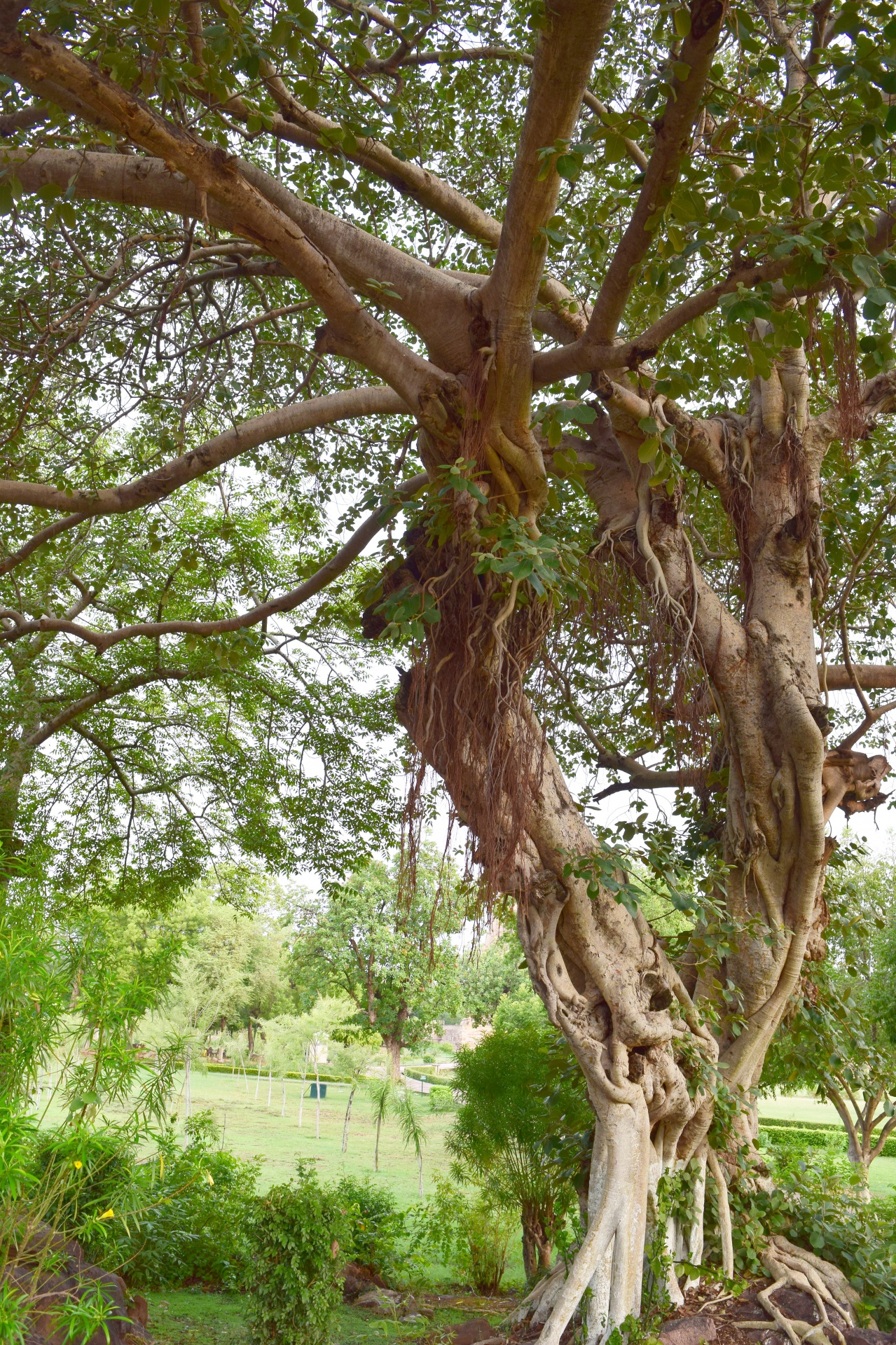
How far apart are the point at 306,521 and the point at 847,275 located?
4295 millimetres

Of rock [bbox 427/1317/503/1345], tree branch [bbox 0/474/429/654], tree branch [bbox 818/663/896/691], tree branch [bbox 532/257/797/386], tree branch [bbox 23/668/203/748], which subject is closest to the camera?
tree branch [bbox 532/257/797/386]

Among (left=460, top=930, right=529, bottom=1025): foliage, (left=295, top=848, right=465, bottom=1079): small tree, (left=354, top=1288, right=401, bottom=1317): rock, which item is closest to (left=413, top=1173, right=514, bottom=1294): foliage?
(left=354, top=1288, right=401, bottom=1317): rock

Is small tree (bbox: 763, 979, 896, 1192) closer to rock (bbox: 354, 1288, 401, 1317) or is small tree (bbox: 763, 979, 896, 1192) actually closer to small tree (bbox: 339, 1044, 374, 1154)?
rock (bbox: 354, 1288, 401, 1317)

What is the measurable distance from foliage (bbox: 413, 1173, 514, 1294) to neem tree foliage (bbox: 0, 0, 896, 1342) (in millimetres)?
3909

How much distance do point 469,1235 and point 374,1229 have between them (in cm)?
77

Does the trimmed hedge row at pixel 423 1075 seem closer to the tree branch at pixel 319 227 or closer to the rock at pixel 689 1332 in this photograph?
the rock at pixel 689 1332

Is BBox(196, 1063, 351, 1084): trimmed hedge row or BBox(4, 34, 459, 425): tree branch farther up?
BBox(4, 34, 459, 425): tree branch

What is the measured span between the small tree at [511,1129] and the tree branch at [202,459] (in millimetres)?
4003

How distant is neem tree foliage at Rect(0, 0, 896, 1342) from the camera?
2.61 m

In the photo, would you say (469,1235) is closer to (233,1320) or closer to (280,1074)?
(233,1320)

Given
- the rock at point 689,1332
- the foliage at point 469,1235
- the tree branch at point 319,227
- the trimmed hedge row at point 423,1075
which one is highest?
the tree branch at point 319,227

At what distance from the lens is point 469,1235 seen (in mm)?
7281

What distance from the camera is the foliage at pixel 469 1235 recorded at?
7176 millimetres

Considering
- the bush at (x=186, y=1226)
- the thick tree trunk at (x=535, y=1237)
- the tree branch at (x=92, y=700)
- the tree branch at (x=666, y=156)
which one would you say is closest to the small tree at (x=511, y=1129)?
the thick tree trunk at (x=535, y=1237)
